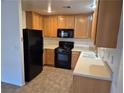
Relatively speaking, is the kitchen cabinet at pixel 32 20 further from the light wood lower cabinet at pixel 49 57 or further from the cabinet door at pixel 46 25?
the light wood lower cabinet at pixel 49 57

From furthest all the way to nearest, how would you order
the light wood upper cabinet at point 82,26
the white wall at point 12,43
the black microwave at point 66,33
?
the black microwave at point 66,33 → the light wood upper cabinet at point 82,26 → the white wall at point 12,43

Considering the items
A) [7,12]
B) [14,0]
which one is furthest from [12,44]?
[14,0]

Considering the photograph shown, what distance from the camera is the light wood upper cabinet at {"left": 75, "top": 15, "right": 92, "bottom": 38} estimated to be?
4199 mm

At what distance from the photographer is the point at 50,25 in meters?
4.66

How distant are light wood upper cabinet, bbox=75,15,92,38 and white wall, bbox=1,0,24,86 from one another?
2.34 meters

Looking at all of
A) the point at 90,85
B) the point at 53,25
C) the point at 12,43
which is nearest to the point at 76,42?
the point at 53,25

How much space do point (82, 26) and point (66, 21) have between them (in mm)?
666

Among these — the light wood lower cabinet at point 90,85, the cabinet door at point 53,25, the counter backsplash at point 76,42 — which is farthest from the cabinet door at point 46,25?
the light wood lower cabinet at point 90,85

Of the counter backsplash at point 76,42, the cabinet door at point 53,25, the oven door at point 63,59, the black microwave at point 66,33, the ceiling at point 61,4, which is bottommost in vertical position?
the oven door at point 63,59

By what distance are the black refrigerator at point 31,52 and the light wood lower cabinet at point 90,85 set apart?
5.62ft

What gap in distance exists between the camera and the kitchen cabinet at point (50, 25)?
4.59 meters

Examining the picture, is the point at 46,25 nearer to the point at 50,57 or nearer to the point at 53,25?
the point at 53,25

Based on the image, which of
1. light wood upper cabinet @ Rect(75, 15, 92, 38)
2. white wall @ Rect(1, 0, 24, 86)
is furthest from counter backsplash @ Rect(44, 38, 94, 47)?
white wall @ Rect(1, 0, 24, 86)

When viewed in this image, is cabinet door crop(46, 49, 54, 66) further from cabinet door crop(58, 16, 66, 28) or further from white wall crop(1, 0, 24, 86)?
white wall crop(1, 0, 24, 86)
